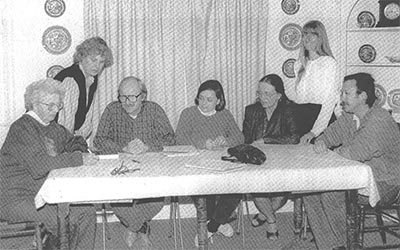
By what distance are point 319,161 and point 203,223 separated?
783mm

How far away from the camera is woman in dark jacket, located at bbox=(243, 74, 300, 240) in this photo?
160 inches

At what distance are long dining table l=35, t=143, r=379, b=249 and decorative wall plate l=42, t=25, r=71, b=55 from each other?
1.64 meters

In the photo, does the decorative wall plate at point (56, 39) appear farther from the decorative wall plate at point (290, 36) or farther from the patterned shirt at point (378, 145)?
the patterned shirt at point (378, 145)

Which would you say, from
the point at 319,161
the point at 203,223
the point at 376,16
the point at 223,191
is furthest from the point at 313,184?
the point at 376,16

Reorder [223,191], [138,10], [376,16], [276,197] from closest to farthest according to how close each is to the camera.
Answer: [223,191]
[276,197]
[138,10]
[376,16]

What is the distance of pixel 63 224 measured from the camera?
9.30ft

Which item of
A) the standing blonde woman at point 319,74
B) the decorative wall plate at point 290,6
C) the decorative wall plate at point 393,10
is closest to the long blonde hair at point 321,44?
the standing blonde woman at point 319,74

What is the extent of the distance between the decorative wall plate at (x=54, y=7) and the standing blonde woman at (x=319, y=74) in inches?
78.3

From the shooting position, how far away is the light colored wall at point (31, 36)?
445 centimetres

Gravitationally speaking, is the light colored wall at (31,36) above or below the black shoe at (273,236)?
above

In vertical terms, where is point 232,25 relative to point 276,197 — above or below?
above

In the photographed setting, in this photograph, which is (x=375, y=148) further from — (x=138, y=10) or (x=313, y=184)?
(x=138, y=10)

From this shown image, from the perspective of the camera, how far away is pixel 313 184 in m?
2.97

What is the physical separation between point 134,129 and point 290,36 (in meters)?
1.80
